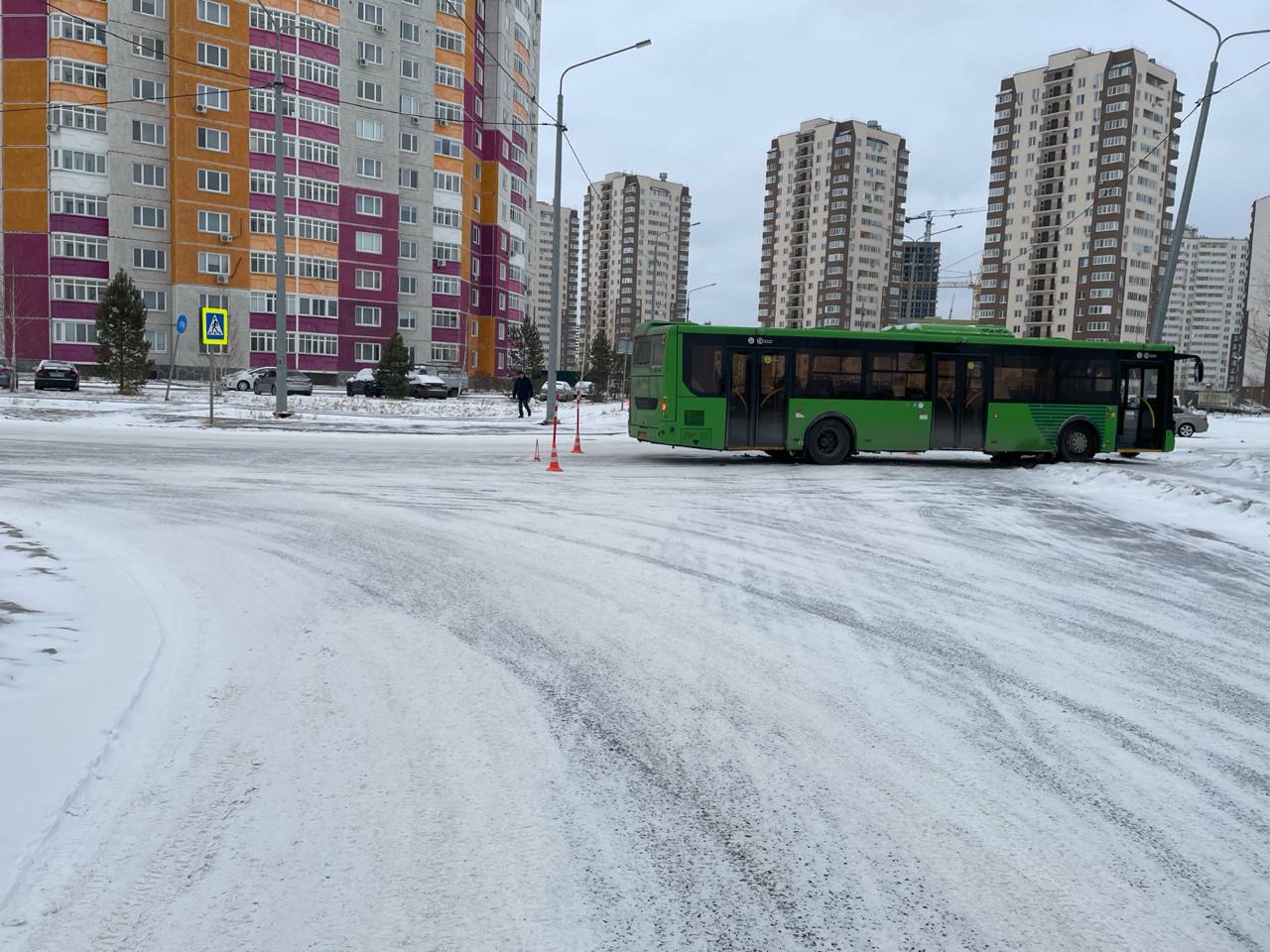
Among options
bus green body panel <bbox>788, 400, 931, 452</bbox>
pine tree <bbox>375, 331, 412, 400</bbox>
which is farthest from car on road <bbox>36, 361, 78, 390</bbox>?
bus green body panel <bbox>788, 400, 931, 452</bbox>

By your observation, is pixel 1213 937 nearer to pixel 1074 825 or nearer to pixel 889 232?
pixel 1074 825

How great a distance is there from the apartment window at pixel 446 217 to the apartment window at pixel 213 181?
14.7 m

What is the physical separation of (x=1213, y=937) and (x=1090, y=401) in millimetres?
19299

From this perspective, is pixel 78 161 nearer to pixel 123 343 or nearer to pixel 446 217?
pixel 123 343

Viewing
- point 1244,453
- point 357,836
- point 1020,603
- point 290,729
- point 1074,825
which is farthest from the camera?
point 1244,453

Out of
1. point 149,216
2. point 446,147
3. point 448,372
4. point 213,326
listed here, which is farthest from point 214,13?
point 213,326

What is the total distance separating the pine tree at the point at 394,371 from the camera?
43.0 m

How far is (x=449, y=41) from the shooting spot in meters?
65.4

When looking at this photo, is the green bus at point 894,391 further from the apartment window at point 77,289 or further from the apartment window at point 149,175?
the apartment window at point 149,175

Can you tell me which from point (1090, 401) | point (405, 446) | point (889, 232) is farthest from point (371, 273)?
point (889, 232)

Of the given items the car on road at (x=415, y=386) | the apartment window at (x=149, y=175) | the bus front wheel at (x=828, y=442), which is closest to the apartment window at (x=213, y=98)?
the apartment window at (x=149, y=175)

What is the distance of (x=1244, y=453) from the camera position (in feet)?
83.1

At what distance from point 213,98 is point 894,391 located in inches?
2082

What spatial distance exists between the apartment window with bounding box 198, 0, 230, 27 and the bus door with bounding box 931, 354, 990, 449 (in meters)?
54.4
